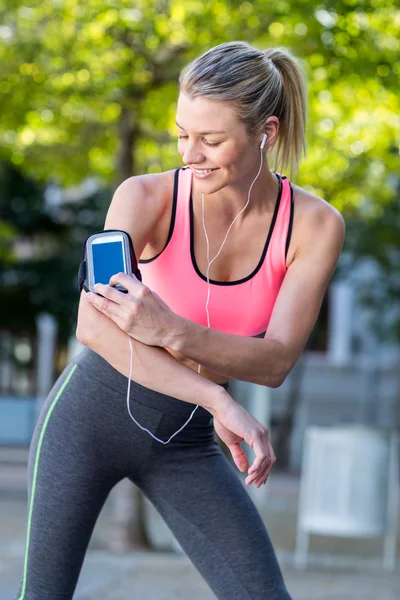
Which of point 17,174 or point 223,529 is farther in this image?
point 17,174

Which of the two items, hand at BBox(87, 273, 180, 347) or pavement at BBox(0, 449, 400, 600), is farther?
pavement at BBox(0, 449, 400, 600)

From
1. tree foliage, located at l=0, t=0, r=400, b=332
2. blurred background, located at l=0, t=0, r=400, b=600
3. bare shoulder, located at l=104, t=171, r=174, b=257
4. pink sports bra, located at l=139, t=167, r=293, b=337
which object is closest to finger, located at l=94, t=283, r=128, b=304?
bare shoulder, located at l=104, t=171, r=174, b=257

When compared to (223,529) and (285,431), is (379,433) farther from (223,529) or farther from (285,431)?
(285,431)

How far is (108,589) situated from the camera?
5945mm

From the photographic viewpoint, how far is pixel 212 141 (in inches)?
85.0

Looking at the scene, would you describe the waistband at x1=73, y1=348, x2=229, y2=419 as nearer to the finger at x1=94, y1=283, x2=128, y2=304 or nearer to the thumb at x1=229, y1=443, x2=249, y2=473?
the thumb at x1=229, y1=443, x2=249, y2=473

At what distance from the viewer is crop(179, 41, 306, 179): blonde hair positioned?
216cm

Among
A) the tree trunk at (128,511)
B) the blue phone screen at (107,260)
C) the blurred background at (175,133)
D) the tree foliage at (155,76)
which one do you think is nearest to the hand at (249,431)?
the blue phone screen at (107,260)

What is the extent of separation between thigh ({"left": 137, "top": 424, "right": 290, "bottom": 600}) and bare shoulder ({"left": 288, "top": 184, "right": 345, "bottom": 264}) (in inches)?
21.8

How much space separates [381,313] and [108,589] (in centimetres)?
1016

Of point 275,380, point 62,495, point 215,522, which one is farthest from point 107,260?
point 215,522

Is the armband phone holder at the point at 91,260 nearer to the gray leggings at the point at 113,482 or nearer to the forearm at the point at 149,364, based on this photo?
the forearm at the point at 149,364

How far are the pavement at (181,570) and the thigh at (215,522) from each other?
272 cm

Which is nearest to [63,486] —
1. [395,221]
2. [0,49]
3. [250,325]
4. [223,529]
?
[223,529]
